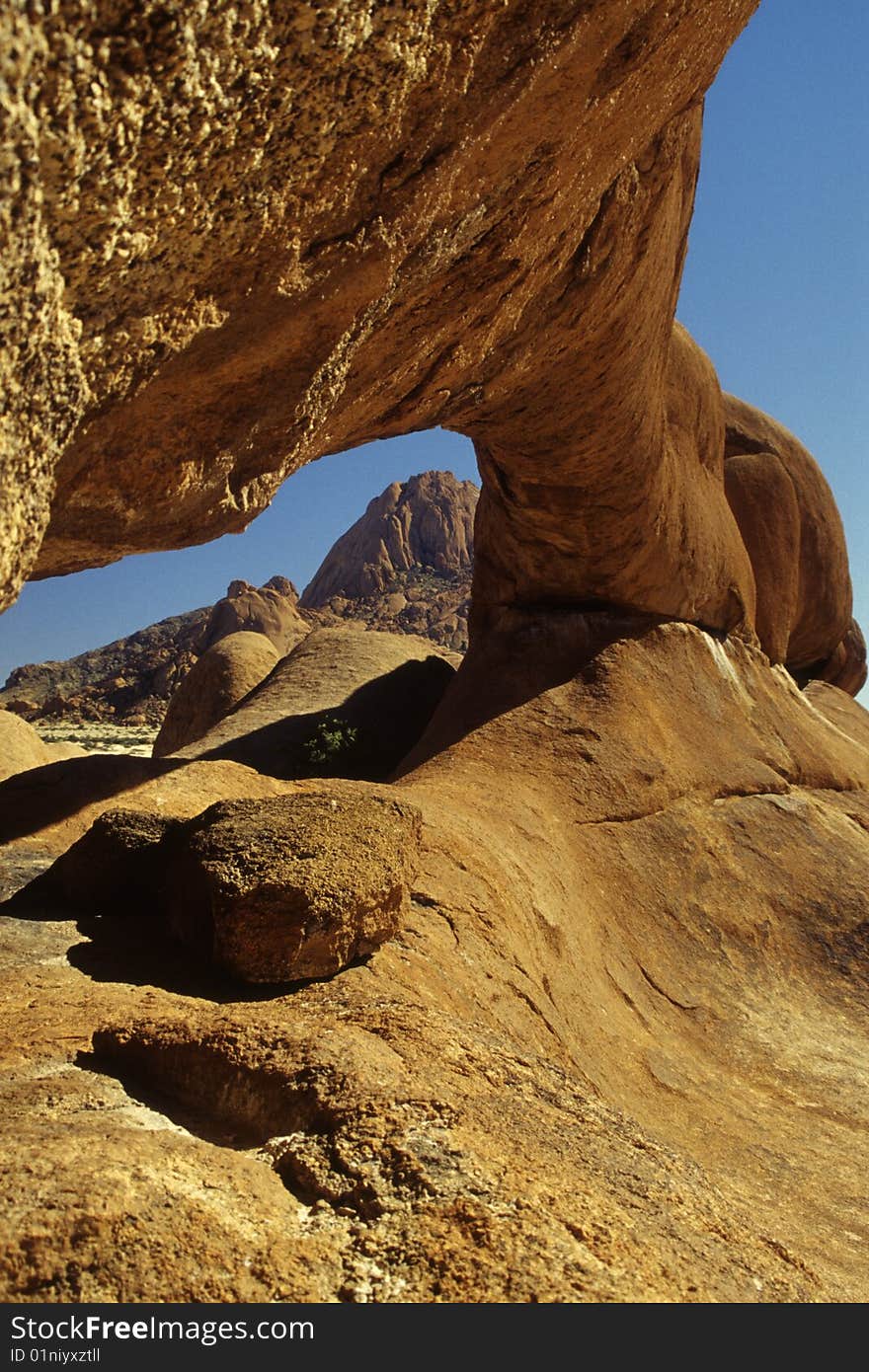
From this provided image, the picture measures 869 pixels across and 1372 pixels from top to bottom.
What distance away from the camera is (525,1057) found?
8.61 feet

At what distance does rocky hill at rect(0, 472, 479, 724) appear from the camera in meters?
28.1

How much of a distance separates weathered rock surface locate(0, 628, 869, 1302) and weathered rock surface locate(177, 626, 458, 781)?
1392mm

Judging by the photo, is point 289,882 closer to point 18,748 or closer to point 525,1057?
point 525,1057

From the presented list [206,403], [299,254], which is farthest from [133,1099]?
Result: [299,254]

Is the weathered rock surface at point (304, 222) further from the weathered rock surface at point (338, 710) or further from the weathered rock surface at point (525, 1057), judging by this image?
the weathered rock surface at point (338, 710)

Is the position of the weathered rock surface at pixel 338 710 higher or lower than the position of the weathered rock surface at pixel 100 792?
higher

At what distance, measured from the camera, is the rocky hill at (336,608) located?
28078mm

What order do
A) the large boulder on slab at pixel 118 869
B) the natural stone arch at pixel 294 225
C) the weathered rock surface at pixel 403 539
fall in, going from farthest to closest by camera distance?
the weathered rock surface at pixel 403 539 < the large boulder on slab at pixel 118 869 < the natural stone arch at pixel 294 225

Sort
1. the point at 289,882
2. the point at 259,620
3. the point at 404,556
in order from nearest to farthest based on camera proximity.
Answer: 1. the point at 289,882
2. the point at 259,620
3. the point at 404,556

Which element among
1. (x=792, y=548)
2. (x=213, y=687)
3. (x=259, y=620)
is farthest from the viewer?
(x=259, y=620)

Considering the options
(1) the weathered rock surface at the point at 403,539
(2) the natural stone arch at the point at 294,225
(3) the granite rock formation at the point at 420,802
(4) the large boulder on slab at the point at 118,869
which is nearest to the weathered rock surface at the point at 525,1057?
(3) the granite rock formation at the point at 420,802

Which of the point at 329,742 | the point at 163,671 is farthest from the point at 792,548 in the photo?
the point at 163,671

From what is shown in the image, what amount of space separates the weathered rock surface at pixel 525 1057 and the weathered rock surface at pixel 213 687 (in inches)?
185

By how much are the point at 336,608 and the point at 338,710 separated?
113 ft
